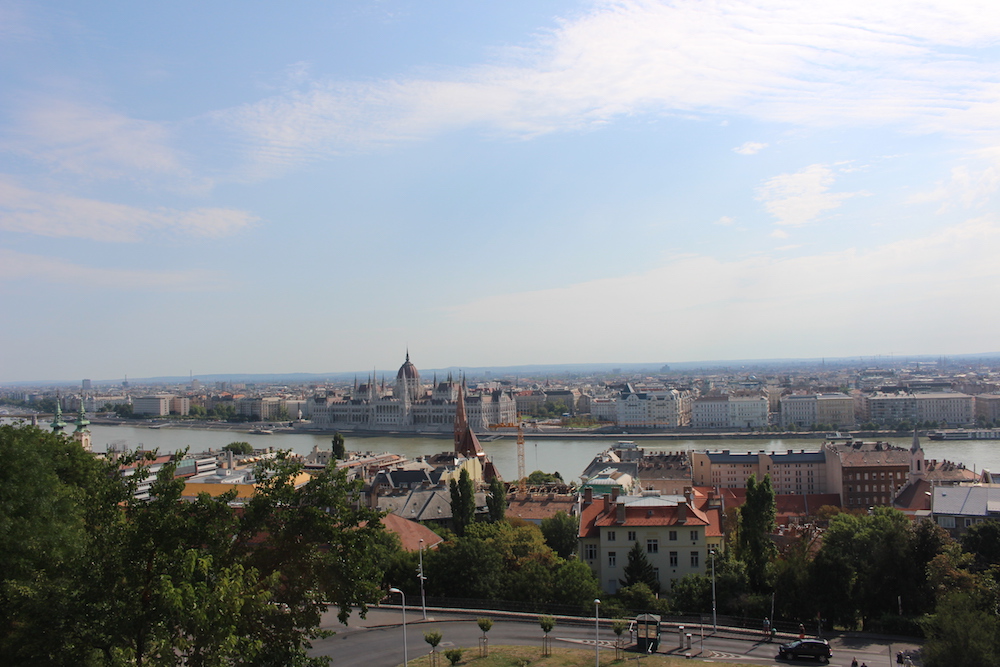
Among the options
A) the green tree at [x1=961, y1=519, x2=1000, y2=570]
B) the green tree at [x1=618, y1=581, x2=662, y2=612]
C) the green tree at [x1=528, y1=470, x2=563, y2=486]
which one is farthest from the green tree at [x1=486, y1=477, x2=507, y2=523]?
the green tree at [x1=528, y1=470, x2=563, y2=486]

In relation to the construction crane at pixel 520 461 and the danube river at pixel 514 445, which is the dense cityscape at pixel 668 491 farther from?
the danube river at pixel 514 445

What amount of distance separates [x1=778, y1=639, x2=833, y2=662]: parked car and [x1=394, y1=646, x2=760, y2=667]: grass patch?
0.68 m

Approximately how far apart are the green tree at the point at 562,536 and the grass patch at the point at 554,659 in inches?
258

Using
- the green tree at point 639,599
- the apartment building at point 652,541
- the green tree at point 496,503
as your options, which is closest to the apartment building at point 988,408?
the green tree at point 496,503

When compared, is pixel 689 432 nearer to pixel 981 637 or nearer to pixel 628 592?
pixel 628 592

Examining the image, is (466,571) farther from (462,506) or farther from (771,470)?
(771,470)

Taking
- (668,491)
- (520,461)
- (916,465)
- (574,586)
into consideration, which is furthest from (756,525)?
(520,461)

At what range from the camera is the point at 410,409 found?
6750 centimetres

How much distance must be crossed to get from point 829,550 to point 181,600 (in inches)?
396

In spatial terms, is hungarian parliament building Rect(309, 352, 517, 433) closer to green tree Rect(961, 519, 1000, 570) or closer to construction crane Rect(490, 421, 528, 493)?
construction crane Rect(490, 421, 528, 493)

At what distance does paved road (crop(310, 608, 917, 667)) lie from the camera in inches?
364

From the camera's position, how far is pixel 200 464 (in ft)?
107

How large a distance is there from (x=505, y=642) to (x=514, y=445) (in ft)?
142

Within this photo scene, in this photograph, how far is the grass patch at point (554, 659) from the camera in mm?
8695
